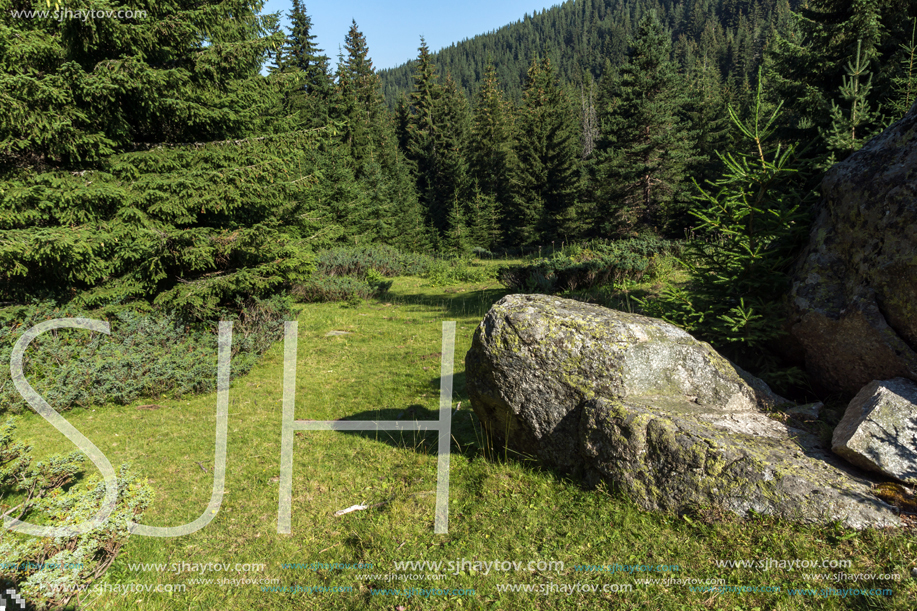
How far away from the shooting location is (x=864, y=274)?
167 inches

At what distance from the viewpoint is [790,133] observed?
1042 centimetres

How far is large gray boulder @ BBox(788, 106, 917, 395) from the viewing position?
3.88 metres

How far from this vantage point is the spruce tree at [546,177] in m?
33.9

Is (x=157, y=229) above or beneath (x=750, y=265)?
above

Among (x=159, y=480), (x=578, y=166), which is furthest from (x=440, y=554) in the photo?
(x=578, y=166)

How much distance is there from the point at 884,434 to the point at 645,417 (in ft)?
5.19

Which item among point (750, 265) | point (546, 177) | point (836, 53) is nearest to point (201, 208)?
point (750, 265)

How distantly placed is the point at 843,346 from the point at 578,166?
34.5m

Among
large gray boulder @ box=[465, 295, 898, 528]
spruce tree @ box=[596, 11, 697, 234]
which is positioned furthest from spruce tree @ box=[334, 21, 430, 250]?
spruce tree @ box=[596, 11, 697, 234]

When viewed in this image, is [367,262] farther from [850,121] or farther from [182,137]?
[850,121]

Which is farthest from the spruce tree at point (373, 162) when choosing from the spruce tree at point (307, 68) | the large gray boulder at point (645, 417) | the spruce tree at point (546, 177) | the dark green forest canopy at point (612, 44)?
the dark green forest canopy at point (612, 44)

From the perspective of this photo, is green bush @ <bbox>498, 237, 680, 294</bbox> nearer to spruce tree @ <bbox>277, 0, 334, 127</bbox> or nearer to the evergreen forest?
the evergreen forest

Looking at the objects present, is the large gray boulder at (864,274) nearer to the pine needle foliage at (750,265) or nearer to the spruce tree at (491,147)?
the pine needle foliage at (750,265)

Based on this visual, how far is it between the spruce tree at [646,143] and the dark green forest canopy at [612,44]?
203ft
